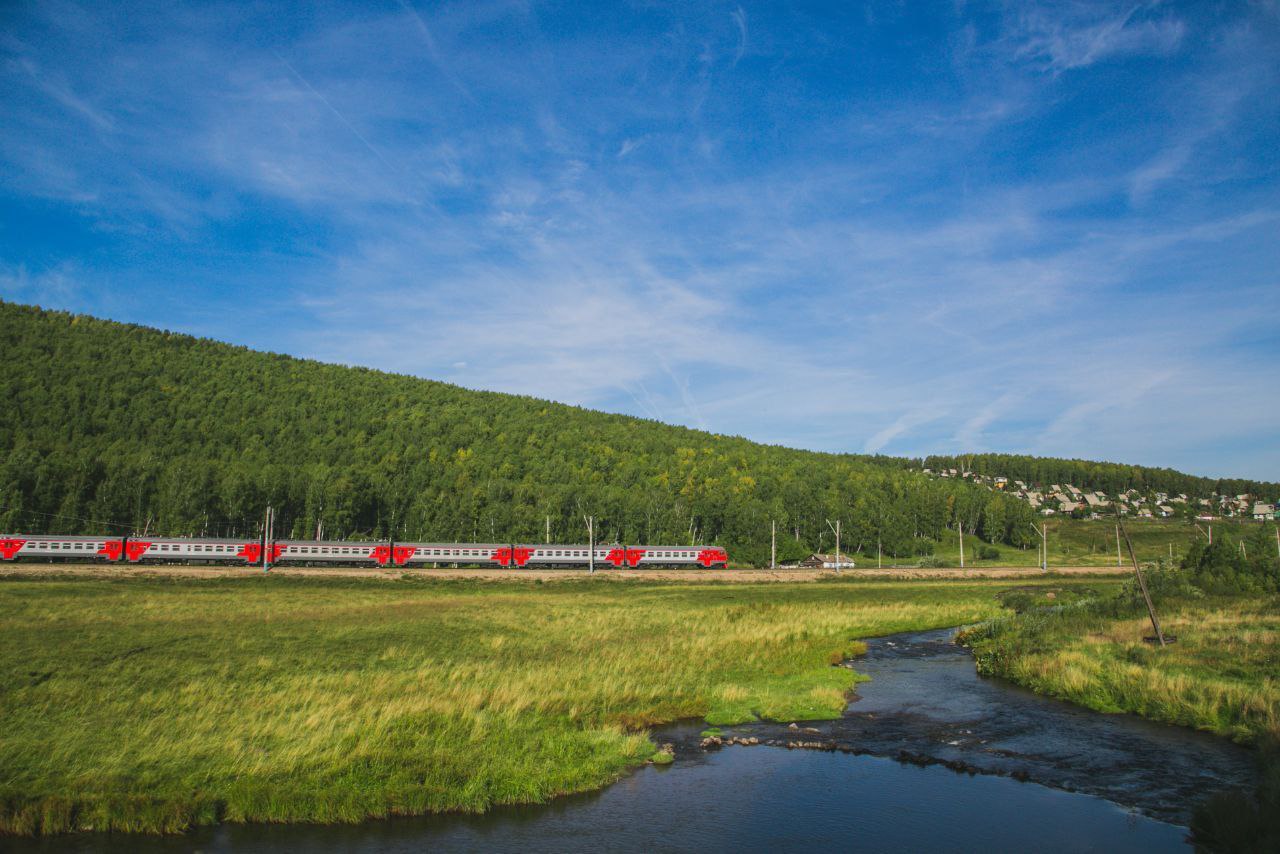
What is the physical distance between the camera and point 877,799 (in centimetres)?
1709

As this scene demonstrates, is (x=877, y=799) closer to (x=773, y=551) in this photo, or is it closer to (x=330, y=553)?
(x=330, y=553)

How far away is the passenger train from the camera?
243ft

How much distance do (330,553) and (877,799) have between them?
3128 inches

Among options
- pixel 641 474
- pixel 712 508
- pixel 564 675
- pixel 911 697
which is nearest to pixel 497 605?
pixel 564 675

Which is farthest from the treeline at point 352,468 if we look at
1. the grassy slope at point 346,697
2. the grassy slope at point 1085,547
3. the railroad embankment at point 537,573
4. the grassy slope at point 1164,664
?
the grassy slope at point 1164,664

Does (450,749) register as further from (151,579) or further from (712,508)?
(712,508)

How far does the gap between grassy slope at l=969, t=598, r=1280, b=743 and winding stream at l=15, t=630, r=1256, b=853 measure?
3.48 ft

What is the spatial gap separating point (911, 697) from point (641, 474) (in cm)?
13327

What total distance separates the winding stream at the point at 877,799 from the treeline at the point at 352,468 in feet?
341

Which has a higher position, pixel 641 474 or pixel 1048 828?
pixel 641 474

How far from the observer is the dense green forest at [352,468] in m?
112

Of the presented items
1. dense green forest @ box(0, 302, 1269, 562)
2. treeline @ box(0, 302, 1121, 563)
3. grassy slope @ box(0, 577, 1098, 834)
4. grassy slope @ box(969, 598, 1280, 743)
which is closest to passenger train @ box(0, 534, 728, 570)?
grassy slope @ box(0, 577, 1098, 834)

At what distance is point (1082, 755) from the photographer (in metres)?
20.2

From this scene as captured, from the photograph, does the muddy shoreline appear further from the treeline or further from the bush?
the treeline
